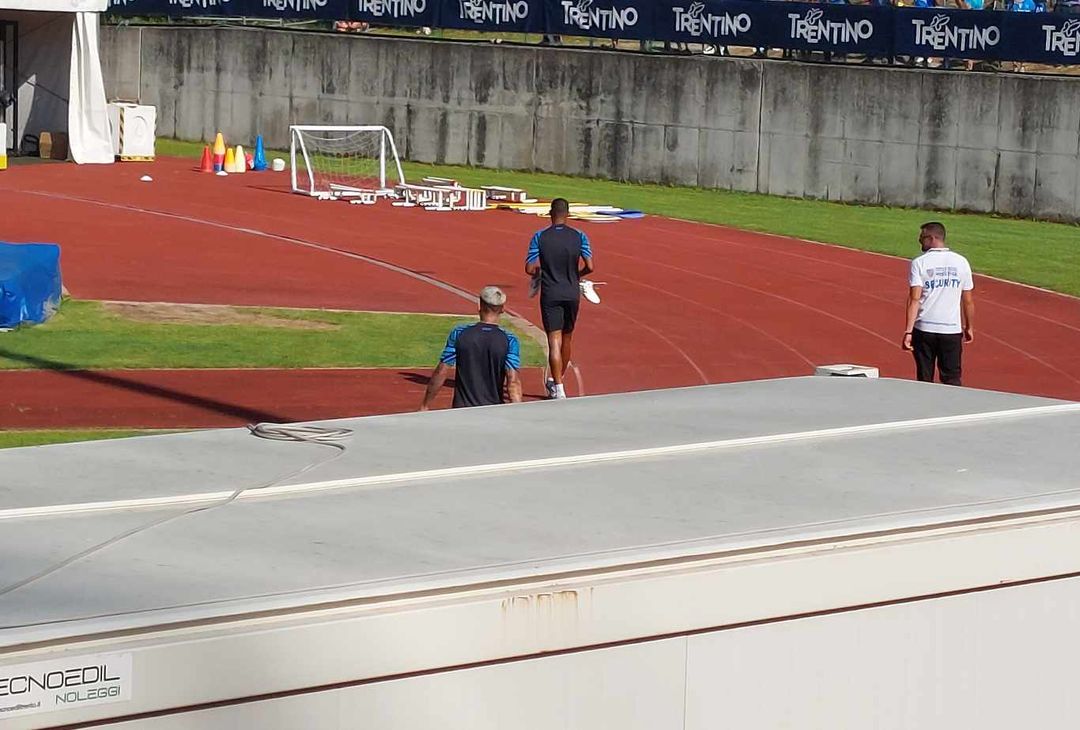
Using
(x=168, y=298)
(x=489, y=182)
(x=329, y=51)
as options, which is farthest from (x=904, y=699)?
(x=329, y=51)

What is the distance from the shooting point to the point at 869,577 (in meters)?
3.46

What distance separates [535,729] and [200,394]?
40.2 ft

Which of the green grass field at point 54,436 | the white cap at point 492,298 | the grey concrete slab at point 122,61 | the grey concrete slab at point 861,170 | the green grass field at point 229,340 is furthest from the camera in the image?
the grey concrete slab at point 122,61

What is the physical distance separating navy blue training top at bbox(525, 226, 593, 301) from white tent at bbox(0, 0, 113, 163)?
891 inches

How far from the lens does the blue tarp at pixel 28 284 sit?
1769 cm

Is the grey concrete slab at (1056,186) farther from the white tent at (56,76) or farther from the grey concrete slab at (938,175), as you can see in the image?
the white tent at (56,76)

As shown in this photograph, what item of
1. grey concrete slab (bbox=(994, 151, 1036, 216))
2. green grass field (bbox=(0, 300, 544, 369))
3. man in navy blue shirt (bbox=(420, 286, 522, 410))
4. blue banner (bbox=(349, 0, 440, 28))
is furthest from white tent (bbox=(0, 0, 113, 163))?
man in navy blue shirt (bbox=(420, 286, 522, 410))

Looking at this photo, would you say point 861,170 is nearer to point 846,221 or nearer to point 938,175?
point 938,175

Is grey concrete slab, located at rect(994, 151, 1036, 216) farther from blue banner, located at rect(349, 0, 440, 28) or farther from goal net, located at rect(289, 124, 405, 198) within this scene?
blue banner, located at rect(349, 0, 440, 28)

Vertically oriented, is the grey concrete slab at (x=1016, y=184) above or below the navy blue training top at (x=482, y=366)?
above

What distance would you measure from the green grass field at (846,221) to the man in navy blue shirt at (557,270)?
10805 millimetres

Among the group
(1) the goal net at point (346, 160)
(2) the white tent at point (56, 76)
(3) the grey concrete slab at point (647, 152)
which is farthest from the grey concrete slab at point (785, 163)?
(2) the white tent at point (56, 76)

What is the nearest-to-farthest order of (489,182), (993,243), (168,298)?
(168,298), (993,243), (489,182)

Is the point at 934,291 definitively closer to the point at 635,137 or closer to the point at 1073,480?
the point at 1073,480
